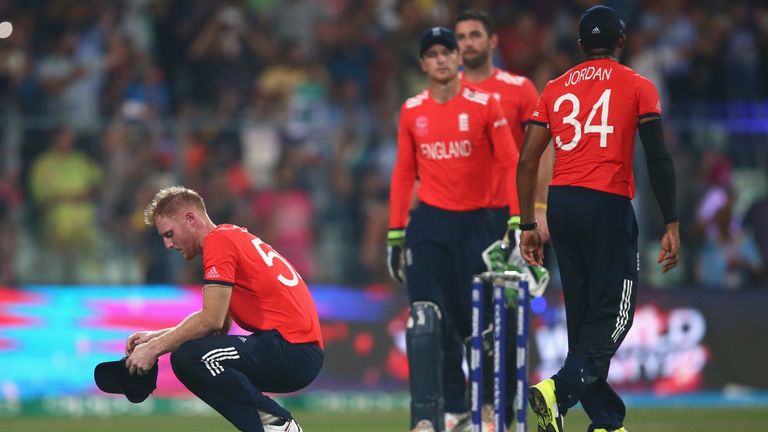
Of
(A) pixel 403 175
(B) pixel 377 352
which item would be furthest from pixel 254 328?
(B) pixel 377 352

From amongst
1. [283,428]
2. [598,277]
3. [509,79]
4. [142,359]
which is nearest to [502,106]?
[509,79]

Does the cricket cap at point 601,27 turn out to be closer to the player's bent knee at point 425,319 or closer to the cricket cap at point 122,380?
the player's bent knee at point 425,319

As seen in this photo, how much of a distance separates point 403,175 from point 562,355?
5.78 metres

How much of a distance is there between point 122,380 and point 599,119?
3287 millimetres

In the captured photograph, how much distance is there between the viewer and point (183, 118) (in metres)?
15.5

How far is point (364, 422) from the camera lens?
13125 mm

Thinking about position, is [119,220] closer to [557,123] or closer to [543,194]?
[543,194]

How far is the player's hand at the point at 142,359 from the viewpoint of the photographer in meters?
7.75

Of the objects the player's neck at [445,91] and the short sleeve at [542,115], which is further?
the player's neck at [445,91]

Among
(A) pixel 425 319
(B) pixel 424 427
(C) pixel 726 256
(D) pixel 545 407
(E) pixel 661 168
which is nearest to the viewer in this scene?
(D) pixel 545 407

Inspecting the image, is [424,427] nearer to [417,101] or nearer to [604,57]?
[417,101]

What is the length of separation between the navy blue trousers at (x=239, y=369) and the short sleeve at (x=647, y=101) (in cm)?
254

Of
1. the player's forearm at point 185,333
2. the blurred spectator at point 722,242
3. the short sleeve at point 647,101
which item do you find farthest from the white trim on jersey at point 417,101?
the blurred spectator at point 722,242

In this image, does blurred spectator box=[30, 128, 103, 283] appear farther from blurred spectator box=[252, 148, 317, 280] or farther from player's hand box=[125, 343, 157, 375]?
player's hand box=[125, 343, 157, 375]
